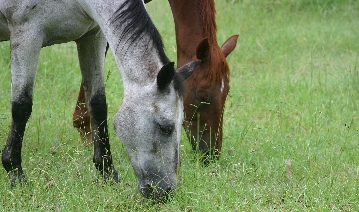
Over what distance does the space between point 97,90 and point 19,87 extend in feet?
2.15

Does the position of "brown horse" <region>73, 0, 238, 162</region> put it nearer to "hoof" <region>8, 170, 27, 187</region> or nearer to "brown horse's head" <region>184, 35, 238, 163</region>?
"brown horse's head" <region>184, 35, 238, 163</region>

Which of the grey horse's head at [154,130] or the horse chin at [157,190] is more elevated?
the grey horse's head at [154,130]

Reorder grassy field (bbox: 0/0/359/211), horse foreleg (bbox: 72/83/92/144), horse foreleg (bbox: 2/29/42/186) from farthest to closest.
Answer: horse foreleg (bbox: 72/83/92/144) → horse foreleg (bbox: 2/29/42/186) → grassy field (bbox: 0/0/359/211)

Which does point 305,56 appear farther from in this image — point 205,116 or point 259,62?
point 205,116

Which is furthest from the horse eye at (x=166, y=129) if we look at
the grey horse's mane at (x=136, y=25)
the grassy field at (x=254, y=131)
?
the grassy field at (x=254, y=131)

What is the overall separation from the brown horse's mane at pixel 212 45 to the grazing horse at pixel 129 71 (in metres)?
0.85

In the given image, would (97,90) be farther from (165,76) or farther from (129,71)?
(165,76)

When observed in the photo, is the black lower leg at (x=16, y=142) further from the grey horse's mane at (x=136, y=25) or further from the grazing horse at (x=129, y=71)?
the grey horse's mane at (x=136, y=25)

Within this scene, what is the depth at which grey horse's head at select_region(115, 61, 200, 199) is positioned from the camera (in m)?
3.80

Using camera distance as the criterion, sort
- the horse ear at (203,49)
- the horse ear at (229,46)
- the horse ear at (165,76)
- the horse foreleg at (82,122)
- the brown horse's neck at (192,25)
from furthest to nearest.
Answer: the horse foreleg at (82,122) → the horse ear at (229,46) → the brown horse's neck at (192,25) → the horse ear at (203,49) → the horse ear at (165,76)

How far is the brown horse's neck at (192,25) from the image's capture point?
498 centimetres

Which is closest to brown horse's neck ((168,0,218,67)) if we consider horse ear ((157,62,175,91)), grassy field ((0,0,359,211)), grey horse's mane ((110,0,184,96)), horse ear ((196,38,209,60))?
horse ear ((196,38,209,60))

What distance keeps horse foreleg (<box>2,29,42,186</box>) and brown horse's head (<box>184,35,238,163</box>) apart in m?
1.19

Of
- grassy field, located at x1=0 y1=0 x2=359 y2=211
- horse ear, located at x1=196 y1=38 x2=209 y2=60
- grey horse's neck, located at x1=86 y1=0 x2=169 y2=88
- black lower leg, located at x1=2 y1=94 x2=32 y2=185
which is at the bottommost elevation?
grassy field, located at x1=0 y1=0 x2=359 y2=211
